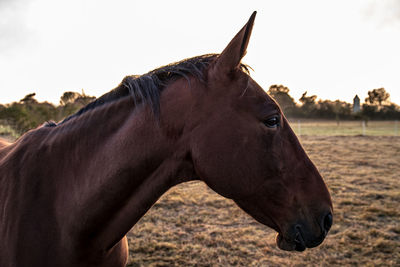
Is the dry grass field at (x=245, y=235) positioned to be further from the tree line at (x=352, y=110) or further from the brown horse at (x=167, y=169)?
the tree line at (x=352, y=110)

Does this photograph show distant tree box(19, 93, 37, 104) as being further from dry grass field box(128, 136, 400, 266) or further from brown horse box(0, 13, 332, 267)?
brown horse box(0, 13, 332, 267)

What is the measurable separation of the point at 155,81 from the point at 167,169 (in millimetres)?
522

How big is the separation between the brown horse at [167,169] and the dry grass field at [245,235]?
2415 millimetres

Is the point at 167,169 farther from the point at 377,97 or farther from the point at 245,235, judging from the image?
the point at 377,97

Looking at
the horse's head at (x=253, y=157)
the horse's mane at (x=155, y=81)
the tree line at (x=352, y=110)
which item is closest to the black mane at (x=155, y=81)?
the horse's mane at (x=155, y=81)

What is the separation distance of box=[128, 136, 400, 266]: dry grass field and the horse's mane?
9.30 ft

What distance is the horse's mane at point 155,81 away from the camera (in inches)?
53.7

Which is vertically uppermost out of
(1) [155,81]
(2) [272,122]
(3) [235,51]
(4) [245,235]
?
(3) [235,51]

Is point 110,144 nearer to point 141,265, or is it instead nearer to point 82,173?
point 82,173

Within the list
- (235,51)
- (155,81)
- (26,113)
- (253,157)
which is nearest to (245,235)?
(253,157)

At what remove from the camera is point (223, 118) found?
1.30m

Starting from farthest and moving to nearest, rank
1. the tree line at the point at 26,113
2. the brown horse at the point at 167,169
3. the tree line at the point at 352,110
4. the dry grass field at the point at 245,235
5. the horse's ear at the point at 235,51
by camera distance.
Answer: the tree line at the point at 352,110, the tree line at the point at 26,113, the dry grass field at the point at 245,235, the brown horse at the point at 167,169, the horse's ear at the point at 235,51

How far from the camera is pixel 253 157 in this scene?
1306mm

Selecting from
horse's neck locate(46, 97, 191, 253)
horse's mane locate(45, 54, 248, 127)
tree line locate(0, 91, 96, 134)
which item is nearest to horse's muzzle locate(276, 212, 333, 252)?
horse's neck locate(46, 97, 191, 253)
